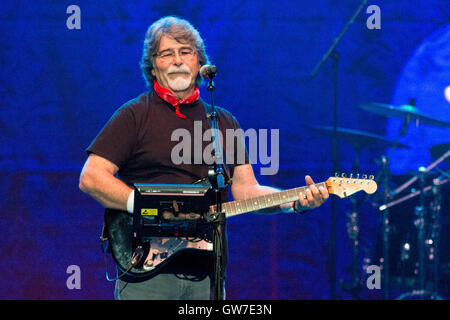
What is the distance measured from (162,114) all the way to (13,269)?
2754mm

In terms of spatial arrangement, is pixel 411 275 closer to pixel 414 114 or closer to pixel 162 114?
pixel 414 114

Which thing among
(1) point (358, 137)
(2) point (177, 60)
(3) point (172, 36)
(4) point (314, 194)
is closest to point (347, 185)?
(4) point (314, 194)

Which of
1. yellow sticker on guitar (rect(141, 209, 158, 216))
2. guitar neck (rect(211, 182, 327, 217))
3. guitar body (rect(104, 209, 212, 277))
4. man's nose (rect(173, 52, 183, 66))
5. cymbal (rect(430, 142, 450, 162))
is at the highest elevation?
man's nose (rect(173, 52, 183, 66))

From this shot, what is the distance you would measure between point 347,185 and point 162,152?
1035mm

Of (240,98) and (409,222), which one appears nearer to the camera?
(409,222)

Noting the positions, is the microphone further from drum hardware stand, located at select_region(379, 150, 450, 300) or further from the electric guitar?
drum hardware stand, located at select_region(379, 150, 450, 300)

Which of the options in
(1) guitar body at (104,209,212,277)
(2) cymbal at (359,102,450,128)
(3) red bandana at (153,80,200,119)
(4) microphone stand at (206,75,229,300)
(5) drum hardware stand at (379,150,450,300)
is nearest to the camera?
(4) microphone stand at (206,75,229,300)

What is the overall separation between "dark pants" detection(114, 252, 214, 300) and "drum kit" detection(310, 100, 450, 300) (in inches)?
80.2

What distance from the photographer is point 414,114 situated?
14.1 feet

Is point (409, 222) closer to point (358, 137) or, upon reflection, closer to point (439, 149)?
Answer: point (439, 149)

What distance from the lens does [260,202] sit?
293cm

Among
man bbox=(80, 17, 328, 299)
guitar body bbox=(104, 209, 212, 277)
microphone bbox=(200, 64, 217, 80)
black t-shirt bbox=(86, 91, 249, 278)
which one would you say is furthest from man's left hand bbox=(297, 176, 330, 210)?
microphone bbox=(200, 64, 217, 80)

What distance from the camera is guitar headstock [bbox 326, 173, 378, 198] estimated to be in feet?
9.32

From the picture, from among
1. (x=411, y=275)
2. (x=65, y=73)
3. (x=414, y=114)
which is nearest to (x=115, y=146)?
(x=65, y=73)
